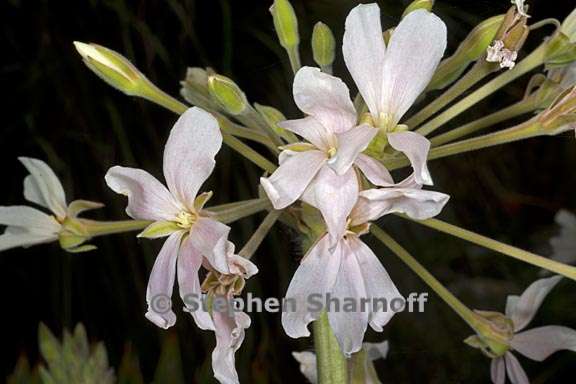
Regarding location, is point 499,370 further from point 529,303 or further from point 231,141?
point 231,141

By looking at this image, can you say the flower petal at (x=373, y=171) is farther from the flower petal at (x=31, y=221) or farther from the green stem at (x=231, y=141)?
the flower petal at (x=31, y=221)

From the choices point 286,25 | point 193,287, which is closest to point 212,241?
point 193,287

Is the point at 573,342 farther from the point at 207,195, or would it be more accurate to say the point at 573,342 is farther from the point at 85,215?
the point at 85,215

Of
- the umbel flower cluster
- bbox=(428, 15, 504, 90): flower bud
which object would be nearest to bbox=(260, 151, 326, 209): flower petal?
the umbel flower cluster

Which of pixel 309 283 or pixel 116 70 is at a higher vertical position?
pixel 116 70

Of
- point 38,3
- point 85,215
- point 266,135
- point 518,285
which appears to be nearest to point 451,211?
point 518,285

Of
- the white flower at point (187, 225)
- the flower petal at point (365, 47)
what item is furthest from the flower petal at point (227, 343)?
the flower petal at point (365, 47)
